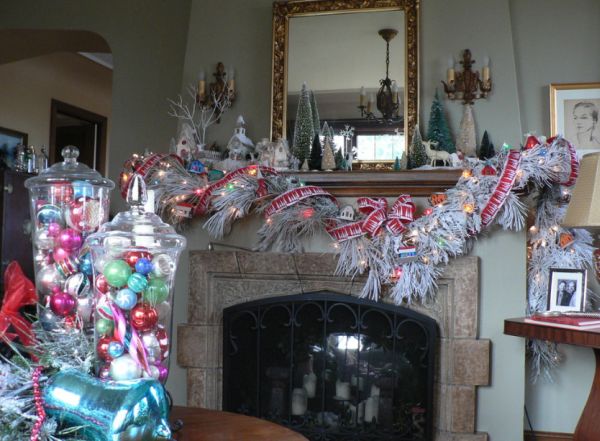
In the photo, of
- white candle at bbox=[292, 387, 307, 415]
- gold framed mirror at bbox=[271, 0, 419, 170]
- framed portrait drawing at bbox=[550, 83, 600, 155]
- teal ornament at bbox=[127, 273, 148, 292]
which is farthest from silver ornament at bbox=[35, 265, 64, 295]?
framed portrait drawing at bbox=[550, 83, 600, 155]

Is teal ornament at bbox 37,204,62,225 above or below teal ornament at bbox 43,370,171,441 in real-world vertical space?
above

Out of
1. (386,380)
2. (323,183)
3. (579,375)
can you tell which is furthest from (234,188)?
(579,375)

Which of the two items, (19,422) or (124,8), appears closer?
(19,422)

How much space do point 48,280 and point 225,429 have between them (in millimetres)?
504

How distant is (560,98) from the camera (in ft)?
10.2

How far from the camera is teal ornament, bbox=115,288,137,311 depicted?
125 cm

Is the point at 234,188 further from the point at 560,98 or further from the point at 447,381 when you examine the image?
the point at 560,98

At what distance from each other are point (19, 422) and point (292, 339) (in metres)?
1.76

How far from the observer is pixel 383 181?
8.95ft

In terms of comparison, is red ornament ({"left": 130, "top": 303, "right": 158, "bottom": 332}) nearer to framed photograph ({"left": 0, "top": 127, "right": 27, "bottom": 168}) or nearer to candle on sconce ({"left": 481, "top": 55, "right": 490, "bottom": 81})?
candle on sconce ({"left": 481, "top": 55, "right": 490, "bottom": 81})

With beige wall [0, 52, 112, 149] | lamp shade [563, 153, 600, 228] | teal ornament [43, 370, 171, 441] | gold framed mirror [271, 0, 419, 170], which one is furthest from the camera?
beige wall [0, 52, 112, 149]

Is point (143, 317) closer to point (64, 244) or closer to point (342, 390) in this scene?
point (64, 244)

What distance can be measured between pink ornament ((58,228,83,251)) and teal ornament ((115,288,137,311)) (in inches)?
9.3

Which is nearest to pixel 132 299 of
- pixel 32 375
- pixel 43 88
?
pixel 32 375
